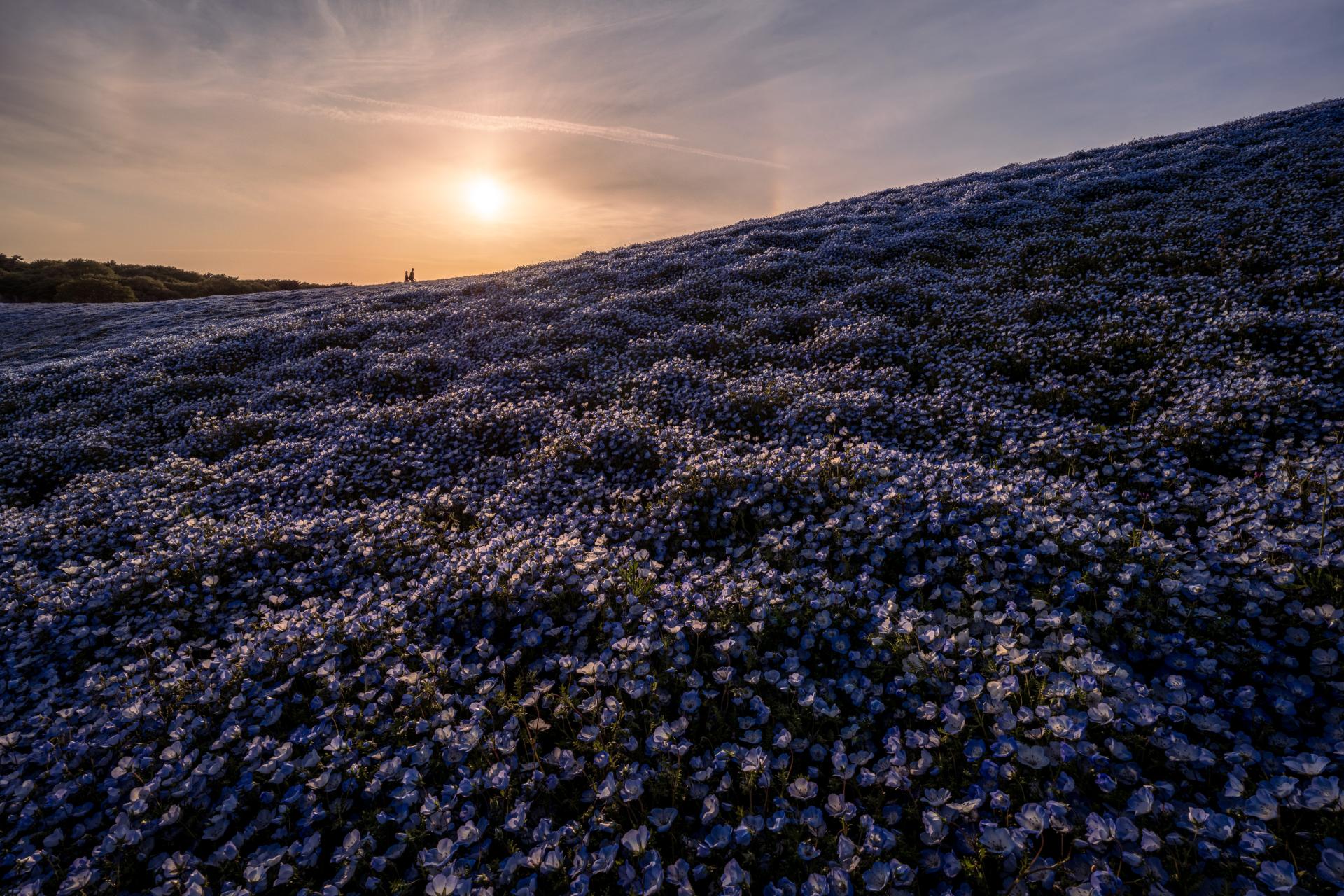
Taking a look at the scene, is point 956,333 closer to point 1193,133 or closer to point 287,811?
point 287,811

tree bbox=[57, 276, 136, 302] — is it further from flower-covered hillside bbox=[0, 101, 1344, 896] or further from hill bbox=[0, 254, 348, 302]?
flower-covered hillside bbox=[0, 101, 1344, 896]

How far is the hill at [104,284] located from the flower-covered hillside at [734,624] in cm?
4948

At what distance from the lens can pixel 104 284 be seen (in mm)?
50438

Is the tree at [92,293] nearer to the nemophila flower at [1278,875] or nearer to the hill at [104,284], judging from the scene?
the hill at [104,284]

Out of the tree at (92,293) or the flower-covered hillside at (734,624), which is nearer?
the flower-covered hillside at (734,624)

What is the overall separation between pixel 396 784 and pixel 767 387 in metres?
8.85

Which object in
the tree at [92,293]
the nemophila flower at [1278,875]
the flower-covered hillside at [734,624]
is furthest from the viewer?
the tree at [92,293]

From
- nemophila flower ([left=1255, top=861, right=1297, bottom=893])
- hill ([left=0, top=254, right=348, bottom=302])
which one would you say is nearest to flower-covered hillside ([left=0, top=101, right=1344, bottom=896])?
nemophila flower ([left=1255, top=861, right=1297, bottom=893])

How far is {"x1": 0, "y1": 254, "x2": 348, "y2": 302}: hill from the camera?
49.8 metres

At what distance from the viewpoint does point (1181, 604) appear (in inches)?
195

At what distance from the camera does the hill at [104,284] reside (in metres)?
49.8

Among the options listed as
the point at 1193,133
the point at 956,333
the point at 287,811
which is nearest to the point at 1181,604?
the point at 287,811

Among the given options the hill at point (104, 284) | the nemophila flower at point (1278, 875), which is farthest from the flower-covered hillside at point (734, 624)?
the hill at point (104, 284)

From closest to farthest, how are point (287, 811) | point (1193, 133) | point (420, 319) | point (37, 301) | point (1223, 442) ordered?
point (287, 811), point (1223, 442), point (420, 319), point (1193, 133), point (37, 301)
